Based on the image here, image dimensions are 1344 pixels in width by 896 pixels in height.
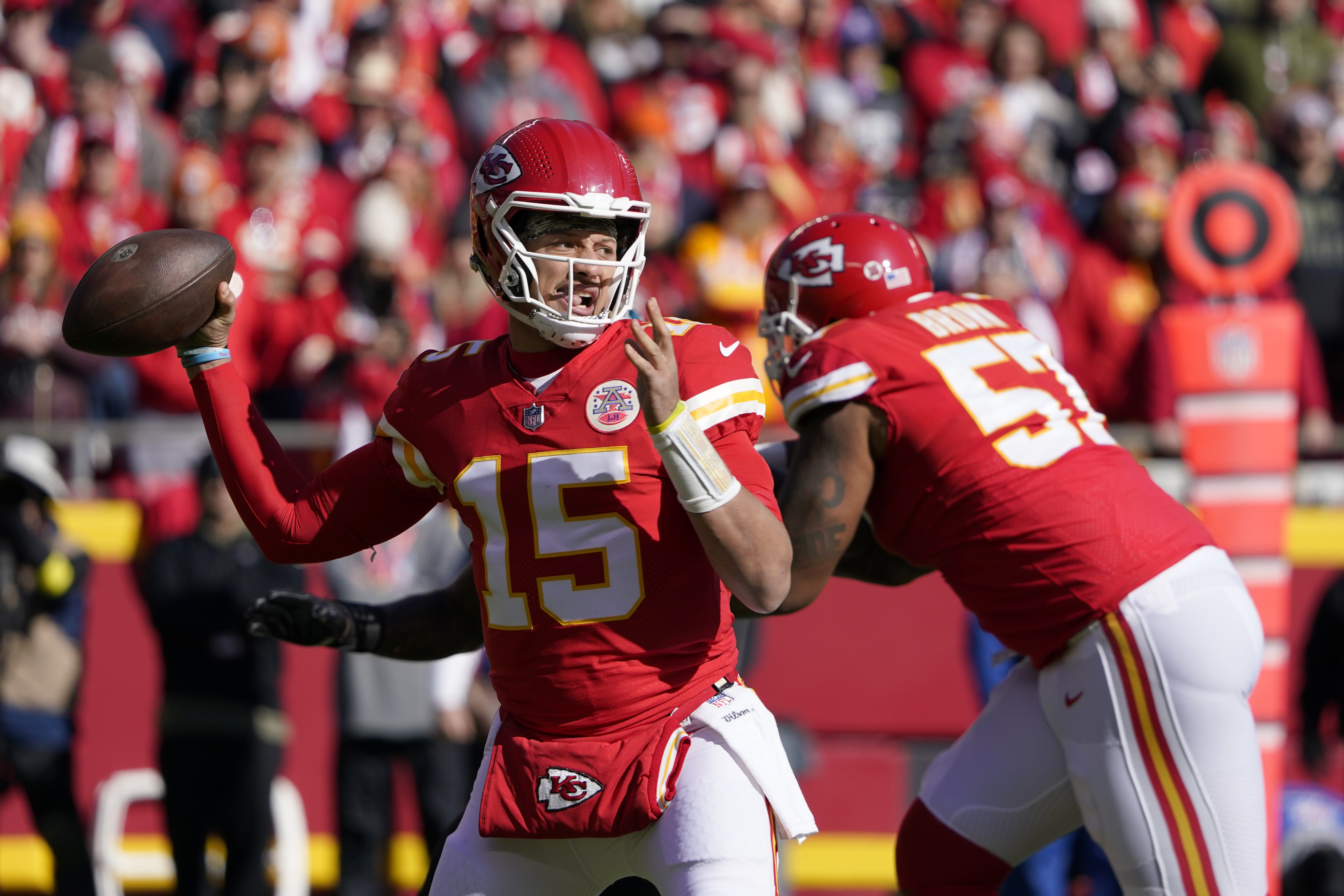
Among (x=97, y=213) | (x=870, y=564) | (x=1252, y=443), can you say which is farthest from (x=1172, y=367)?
(x=97, y=213)

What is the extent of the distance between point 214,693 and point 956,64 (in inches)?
245

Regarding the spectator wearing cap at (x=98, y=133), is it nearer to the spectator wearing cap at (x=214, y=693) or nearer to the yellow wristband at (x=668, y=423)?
the spectator wearing cap at (x=214, y=693)

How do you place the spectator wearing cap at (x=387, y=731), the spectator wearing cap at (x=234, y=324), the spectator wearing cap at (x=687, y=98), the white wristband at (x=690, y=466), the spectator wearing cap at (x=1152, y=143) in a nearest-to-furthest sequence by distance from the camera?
the white wristband at (x=690, y=466) < the spectator wearing cap at (x=387, y=731) < the spectator wearing cap at (x=234, y=324) < the spectator wearing cap at (x=1152, y=143) < the spectator wearing cap at (x=687, y=98)

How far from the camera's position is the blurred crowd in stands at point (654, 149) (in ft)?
23.1

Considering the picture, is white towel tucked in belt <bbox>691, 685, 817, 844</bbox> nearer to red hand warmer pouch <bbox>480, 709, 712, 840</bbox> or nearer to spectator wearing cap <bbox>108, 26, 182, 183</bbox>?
red hand warmer pouch <bbox>480, 709, 712, 840</bbox>

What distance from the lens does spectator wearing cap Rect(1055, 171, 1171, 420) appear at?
7188mm

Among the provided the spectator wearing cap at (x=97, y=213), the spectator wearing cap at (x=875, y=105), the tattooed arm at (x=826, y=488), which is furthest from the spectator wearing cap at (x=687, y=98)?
the tattooed arm at (x=826, y=488)

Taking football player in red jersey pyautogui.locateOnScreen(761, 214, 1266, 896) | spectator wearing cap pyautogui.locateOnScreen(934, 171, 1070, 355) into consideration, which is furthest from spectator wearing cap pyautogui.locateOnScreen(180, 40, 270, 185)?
football player in red jersey pyautogui.locateOnScreen(761, 214, 1266, 896)

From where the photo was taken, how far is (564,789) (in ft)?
9.25

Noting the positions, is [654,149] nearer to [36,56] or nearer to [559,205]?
[36,56]

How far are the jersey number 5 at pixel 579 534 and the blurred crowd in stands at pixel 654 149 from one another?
3.56 meters

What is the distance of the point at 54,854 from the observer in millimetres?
5777

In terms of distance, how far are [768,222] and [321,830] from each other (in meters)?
3.46

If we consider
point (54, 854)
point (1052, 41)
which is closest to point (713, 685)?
point (54, 854)
